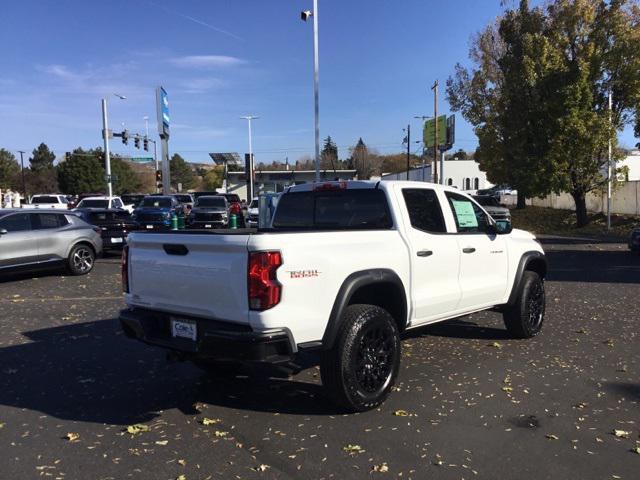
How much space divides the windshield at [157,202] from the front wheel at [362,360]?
789 inches

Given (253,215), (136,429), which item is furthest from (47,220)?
(253,215)

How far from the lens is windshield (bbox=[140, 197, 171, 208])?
2356 cm

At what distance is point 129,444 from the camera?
13.2 ft

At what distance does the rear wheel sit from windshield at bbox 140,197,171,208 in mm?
10558

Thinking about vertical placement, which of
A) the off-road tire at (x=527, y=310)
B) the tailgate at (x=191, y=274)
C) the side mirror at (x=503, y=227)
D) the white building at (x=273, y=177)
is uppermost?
the white building at (x=273, y=177)

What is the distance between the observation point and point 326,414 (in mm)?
4570

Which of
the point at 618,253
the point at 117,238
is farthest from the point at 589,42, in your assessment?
the point at 117,238

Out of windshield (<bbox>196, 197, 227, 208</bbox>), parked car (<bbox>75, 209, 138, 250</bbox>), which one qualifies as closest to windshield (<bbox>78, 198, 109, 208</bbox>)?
windshield (<bbox>196, 197, 227, 208</bbox>)

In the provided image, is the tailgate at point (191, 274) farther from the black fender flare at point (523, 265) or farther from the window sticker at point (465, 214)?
the black fender flare at point (523, 265)

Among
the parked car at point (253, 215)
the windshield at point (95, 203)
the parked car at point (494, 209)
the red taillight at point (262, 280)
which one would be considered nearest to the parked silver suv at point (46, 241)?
the red taillight at point (262, 280)

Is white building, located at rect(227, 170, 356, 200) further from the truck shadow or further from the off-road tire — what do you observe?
the truck shadow

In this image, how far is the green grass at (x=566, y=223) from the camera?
2409cm

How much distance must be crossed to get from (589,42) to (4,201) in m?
47.2

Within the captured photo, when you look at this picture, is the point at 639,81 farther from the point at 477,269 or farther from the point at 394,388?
the point at 394,388
